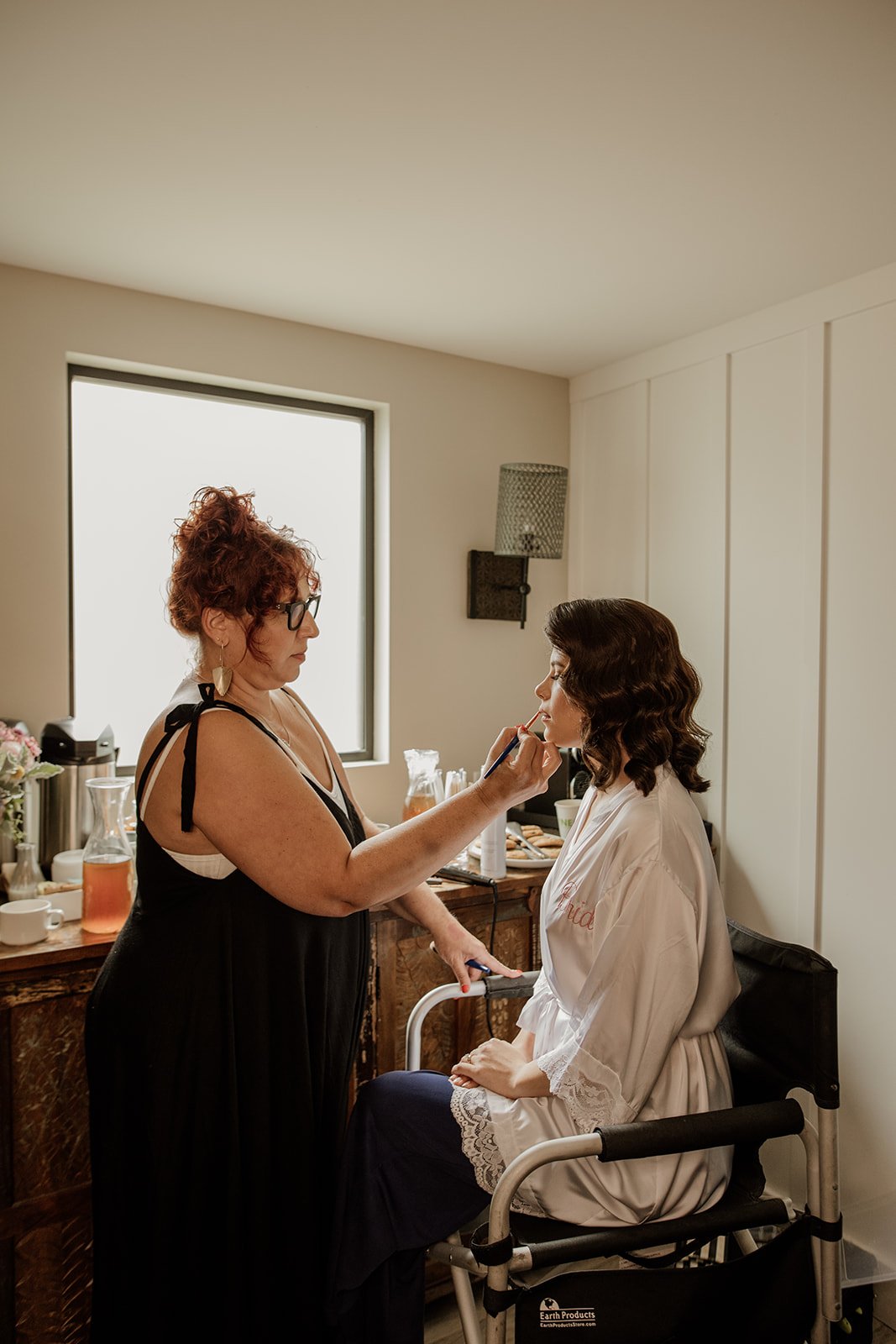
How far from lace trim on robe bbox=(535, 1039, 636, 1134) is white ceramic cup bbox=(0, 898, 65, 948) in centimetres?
112

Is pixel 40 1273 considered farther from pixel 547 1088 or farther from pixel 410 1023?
pixel 547 1088

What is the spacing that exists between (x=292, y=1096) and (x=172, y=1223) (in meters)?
0.28

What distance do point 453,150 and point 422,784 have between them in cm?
156

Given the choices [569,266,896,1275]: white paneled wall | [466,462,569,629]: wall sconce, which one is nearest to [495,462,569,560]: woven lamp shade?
[466,462,569,629]: wall sconce

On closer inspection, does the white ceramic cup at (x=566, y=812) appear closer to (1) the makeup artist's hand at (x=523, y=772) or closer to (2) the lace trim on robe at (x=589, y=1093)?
(1) the makeup artist's hand at (x=523, y=772)

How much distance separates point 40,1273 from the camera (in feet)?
6.42

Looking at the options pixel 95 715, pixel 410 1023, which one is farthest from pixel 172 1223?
pixel 95 715

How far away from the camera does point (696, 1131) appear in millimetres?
1389

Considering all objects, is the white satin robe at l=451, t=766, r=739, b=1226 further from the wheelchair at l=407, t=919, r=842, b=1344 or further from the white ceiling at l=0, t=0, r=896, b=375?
the white ceiling at l=0, t=0, r=896, b=375

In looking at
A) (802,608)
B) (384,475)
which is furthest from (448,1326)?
(384,475)

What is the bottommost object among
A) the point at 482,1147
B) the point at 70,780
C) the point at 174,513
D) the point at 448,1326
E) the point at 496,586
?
the point at 448,1326

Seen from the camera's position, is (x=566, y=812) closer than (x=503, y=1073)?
No

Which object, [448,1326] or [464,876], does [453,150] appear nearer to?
[464,876]

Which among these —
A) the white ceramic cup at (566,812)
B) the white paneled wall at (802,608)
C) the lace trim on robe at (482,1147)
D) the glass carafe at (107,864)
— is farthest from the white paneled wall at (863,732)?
the glass carafe at (107,864)
